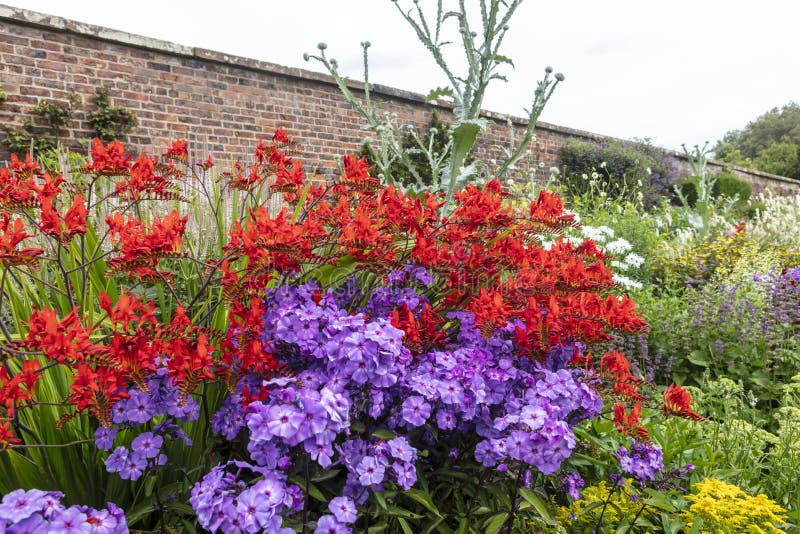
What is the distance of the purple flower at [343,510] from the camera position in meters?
1.18

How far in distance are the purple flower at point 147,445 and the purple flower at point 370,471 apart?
50 centimetres

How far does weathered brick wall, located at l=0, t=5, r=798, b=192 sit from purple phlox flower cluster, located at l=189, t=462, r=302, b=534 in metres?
6.11

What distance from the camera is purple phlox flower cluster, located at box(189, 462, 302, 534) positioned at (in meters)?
1.09

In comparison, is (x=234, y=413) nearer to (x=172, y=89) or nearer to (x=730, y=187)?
(x=172, y=89)

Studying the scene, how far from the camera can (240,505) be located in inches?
43.1

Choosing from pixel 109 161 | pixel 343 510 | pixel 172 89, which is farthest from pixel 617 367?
pixel 172 89

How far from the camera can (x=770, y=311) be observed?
3.65 metres

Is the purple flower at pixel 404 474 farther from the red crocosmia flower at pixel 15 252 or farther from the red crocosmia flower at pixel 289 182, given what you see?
the red crocosmia flower at pixel 289 182

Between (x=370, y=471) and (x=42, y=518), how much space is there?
0.65 meters

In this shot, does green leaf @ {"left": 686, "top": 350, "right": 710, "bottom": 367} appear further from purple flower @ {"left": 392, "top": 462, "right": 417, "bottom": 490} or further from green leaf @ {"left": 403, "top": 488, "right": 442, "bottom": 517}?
purple flower @ {"left": 392, "top": 462, "right": 417, "bottom": 490}

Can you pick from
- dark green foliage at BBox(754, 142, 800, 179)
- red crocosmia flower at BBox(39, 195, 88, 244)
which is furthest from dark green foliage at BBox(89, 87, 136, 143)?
dark green foliage at BBox(754, 142, 800, 179)

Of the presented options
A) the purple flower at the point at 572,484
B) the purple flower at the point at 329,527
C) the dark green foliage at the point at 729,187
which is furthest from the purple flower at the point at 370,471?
the dark green foliage at the point at 729,187

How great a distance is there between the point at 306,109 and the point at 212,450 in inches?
297

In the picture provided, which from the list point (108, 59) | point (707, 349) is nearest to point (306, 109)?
point (108, 59)
